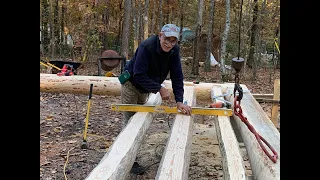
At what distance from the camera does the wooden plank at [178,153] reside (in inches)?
109

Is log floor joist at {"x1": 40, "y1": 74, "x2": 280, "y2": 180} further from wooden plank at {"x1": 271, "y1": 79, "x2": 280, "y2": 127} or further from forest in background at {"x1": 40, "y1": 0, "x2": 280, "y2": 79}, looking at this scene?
forest in background at {"x1": 40, "y1": 0, "x2": 280, "y2": 79}

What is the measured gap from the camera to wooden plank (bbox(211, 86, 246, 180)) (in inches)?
110

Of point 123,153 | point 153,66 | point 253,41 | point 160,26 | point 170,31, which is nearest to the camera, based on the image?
point 123,153

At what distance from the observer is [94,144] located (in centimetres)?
625

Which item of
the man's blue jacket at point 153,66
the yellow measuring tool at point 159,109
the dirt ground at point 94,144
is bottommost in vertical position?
the dirt ground at point 94,144

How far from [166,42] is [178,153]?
4.72ft

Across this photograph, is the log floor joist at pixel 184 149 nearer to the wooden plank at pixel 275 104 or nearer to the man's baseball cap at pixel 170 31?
the man's baseball cap at pixel 170 31

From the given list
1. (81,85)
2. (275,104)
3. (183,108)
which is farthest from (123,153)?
(275,104)

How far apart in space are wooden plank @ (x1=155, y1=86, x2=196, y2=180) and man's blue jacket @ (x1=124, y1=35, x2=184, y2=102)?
478 millimetres

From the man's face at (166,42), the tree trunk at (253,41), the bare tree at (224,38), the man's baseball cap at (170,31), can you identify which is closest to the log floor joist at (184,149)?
the man's face at (166,42)

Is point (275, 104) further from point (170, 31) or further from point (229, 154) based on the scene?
point (229, 154)

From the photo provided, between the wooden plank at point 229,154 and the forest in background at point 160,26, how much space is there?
8.67 meters

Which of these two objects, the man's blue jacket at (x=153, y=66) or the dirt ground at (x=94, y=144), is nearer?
the man's blue jacket at (x=153, y=66)
